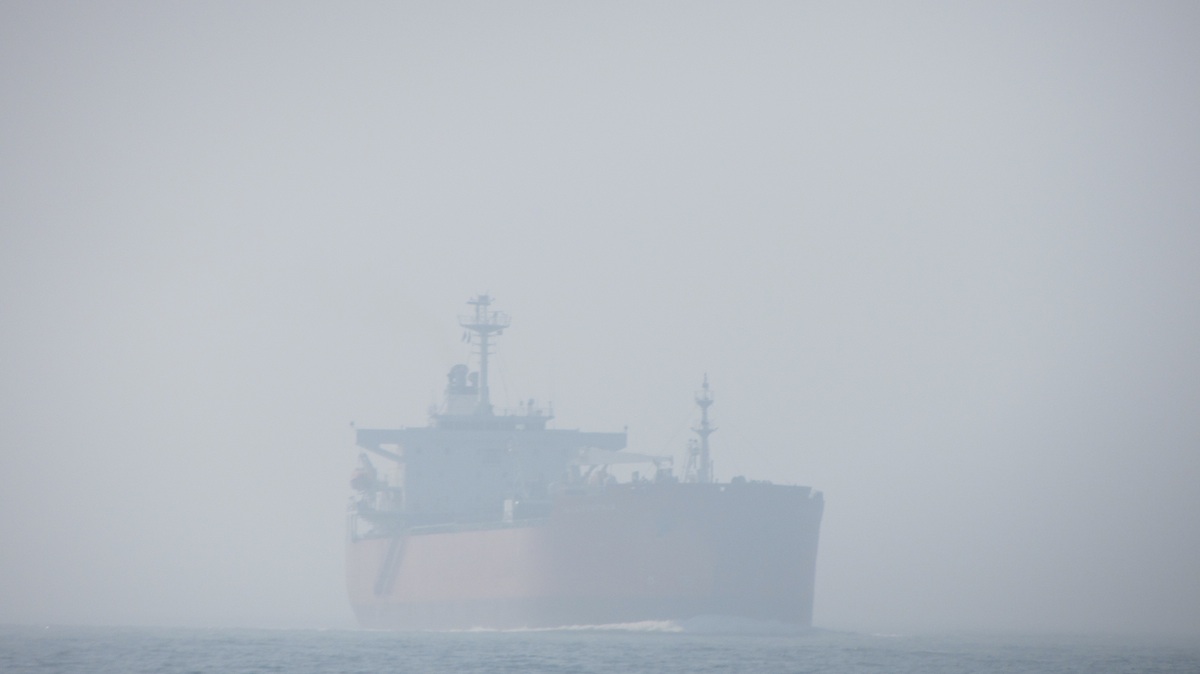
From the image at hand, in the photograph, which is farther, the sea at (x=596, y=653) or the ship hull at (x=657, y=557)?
the ship hull at (x=657, y=557)

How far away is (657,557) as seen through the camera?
49031 mm

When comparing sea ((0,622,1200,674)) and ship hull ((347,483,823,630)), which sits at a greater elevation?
ship hull ((347,483,823,630))

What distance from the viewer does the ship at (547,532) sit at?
48.7 meters

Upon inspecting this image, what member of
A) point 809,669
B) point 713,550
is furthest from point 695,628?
point 809,669

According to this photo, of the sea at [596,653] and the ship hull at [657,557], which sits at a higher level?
the ship hull at [657,557]

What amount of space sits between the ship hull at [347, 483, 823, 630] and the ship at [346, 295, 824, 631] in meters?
0.04

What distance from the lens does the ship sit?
48656mm

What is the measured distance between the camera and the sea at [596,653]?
126 feet

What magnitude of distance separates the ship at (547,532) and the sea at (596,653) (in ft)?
3.67

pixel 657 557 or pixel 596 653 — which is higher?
pixel 657 557

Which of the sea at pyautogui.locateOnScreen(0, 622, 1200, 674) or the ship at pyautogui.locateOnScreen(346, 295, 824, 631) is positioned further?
the ship at pyautogui.locateOnScreen(346, 295, 824, 631)

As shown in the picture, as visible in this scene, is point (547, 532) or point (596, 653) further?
point (547, 532)

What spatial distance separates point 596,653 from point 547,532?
1195cm

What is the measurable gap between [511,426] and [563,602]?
14046 millimetres
